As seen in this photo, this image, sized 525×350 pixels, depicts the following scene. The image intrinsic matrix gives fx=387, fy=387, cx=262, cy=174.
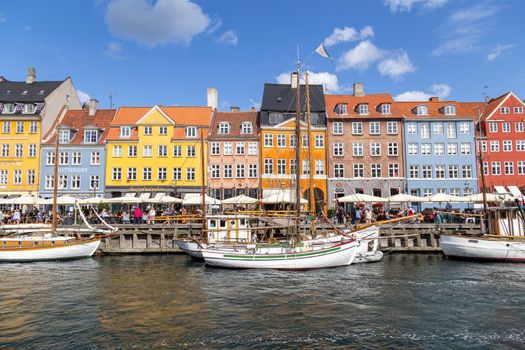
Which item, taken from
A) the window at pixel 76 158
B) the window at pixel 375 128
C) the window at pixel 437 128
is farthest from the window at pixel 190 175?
the window at pixel 437 128

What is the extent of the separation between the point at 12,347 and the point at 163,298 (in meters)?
6.13

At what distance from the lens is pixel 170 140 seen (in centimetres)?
4631

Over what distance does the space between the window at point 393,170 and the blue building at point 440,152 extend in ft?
3.71

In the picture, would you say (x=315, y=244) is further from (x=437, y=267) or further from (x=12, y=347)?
(x=12, y=347)

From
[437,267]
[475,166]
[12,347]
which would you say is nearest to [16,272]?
[12,347]

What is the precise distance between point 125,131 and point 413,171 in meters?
35.0

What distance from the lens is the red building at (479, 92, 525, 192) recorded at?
155 ft

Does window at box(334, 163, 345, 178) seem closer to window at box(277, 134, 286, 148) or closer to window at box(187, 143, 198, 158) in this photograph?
window at box(277, 134, 286, 148)

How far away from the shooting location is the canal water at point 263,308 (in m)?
11.8

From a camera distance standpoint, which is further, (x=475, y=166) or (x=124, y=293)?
(x=475, y=166)

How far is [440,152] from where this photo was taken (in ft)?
154

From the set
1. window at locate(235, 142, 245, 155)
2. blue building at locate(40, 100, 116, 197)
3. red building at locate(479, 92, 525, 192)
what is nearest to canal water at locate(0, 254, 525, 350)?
blue building at locate(40, 100, 116, 197)

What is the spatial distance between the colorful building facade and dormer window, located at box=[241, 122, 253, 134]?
0.12 metres

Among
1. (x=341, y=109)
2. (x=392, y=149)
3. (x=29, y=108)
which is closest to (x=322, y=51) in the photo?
→ (x=341, y=109)
